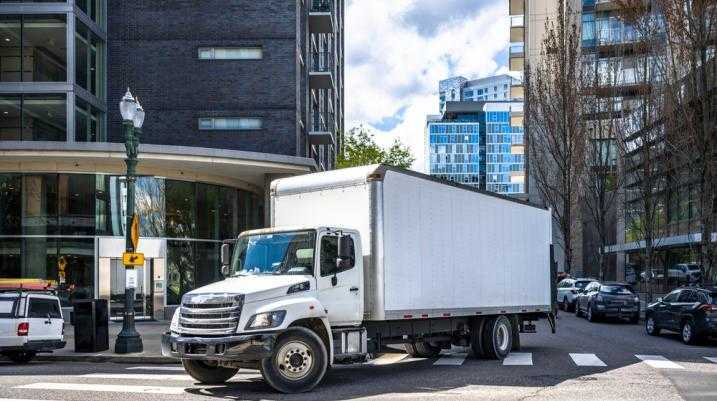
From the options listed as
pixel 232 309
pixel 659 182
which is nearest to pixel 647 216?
pixel 659 182

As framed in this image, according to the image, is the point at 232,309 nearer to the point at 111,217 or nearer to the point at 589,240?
the point at 111,217

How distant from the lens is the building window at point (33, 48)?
30.5 metres

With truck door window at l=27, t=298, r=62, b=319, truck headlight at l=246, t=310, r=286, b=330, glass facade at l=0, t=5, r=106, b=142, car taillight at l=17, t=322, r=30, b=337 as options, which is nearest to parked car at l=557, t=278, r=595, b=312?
glass facade at l=0, t=5, r=106, b=142

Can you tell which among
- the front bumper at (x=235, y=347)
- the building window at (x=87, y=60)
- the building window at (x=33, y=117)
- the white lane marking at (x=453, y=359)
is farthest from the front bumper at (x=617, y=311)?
the building window at (x=87, y=60)

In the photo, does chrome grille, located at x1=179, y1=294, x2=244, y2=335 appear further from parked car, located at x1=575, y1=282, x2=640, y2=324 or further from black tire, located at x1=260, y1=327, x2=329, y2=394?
parked car, located at x1=575, y1=282, x2=640, y2=324

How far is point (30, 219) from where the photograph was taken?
28.7m

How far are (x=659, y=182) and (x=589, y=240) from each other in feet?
84.0

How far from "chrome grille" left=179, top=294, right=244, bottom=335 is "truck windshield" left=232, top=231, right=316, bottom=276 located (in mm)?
1093

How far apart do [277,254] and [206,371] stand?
211 cm

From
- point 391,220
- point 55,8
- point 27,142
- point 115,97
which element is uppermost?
point 55,8

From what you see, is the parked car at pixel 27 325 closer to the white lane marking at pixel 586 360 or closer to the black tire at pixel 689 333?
the white lane marking at pixel 586 360

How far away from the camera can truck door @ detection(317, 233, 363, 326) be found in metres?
12.9

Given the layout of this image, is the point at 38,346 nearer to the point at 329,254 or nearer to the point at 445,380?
the point at 329,254

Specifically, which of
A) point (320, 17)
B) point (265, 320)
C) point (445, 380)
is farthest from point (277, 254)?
point (320, 17)
